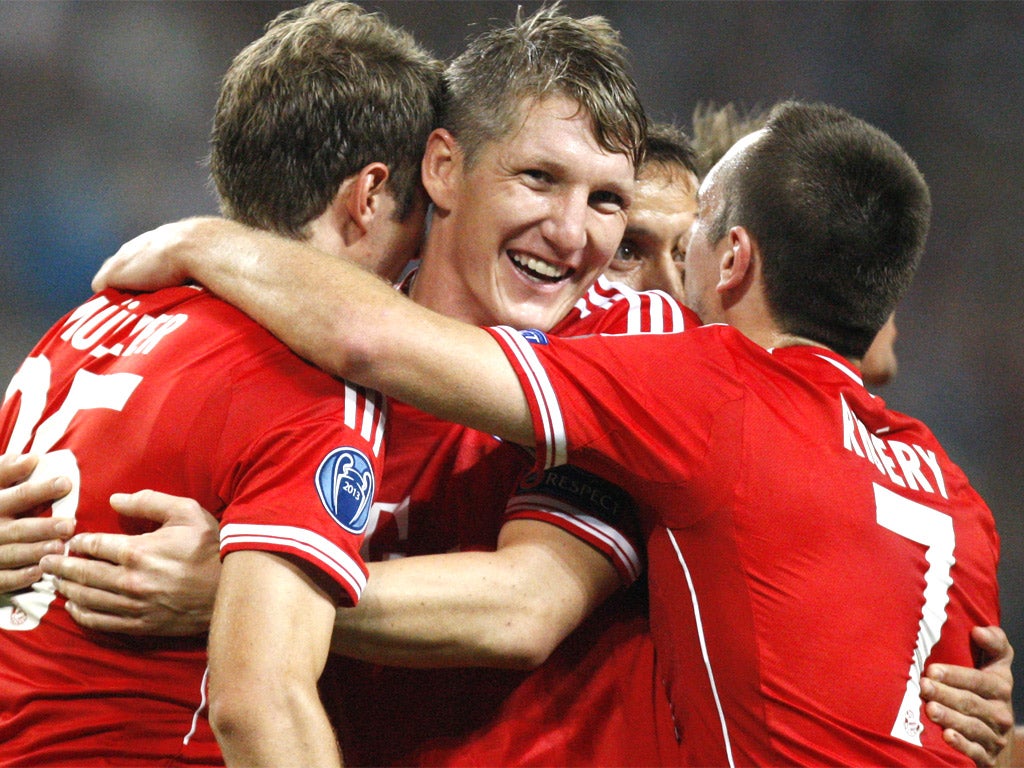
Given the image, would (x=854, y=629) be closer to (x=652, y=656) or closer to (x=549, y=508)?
(x=652, y=656)

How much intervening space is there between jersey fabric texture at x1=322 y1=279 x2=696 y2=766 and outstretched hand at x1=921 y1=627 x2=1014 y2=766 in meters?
0.59

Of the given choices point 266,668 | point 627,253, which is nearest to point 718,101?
point 627,253

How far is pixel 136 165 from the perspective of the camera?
262 inches

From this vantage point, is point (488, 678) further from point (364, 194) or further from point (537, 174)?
point (537, 174)

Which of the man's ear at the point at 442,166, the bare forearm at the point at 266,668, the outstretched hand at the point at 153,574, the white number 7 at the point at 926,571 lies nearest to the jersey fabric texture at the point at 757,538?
the white number 7 at the point at 926,571

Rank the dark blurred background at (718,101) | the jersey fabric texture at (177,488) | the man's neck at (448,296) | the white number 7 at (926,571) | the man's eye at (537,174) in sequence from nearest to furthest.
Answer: the jersey fabric texture at (177,488)
the white number 7 at (926,571)
the man's eye at (537,174)
the man's neck at (448,296)
the dark blurred background at (718,101)

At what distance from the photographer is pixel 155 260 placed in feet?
7.59

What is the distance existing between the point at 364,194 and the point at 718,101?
499cm

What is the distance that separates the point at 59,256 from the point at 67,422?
4.83m

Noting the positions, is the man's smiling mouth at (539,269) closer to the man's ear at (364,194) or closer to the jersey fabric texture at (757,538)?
the man's ear at (364,194)

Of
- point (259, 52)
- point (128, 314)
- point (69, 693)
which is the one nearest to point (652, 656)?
point (69, 693)

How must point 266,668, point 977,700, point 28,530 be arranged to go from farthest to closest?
point 977,700 < point 28,530 < point 266,668

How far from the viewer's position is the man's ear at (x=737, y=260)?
2.48m

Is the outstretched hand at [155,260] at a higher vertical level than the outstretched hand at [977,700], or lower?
higher
